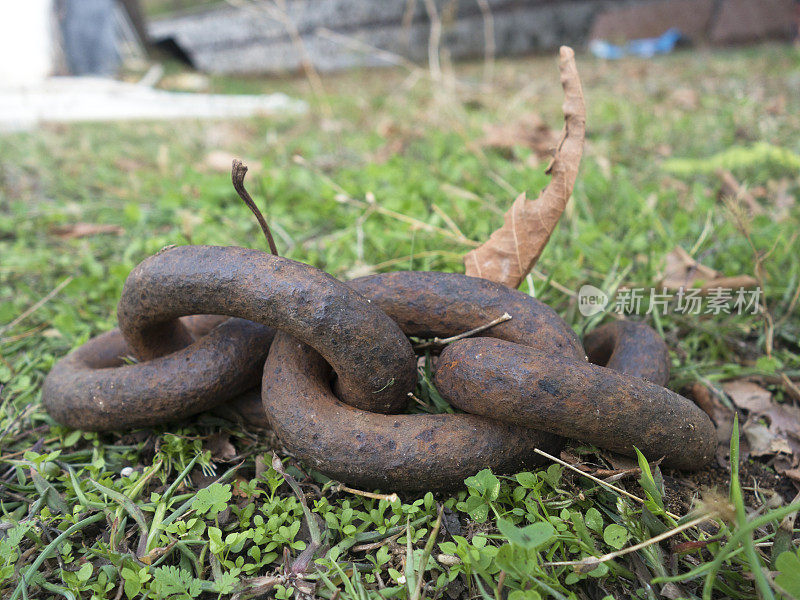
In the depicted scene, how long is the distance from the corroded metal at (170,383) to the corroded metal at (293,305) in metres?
0.17

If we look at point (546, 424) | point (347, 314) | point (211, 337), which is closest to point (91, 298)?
point (211, 337)

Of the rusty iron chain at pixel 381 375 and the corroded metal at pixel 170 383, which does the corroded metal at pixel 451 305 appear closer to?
the rusty iron chain at pixel 381 375

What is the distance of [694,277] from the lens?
254cm

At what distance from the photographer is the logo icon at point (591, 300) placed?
7.47 feet

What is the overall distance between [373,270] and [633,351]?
132 centimetres

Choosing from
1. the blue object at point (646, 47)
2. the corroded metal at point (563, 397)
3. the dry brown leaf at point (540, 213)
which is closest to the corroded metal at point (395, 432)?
the corroded metal at point (563, 397)

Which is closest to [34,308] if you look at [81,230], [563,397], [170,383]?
[81,230]

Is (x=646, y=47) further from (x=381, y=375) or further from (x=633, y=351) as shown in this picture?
(x=381, y=375)

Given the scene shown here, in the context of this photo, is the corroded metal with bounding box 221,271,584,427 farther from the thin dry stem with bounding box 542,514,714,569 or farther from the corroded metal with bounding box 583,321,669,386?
the thin dry stem with bounding box 542,514,714,569

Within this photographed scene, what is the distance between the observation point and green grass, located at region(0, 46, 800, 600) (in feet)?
4.62

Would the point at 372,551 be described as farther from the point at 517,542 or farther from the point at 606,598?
the point at 606,598

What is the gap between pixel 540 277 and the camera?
2.51m

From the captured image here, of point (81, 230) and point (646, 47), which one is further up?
point (646, 47)

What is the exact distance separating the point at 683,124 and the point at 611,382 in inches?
179
